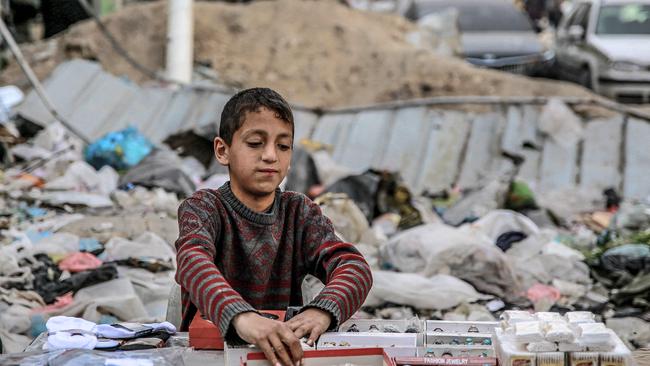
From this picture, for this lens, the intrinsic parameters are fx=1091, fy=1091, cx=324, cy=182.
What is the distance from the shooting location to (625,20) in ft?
47.3

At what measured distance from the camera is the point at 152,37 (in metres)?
12.3

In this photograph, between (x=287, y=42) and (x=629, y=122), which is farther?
(x=287, y=42)

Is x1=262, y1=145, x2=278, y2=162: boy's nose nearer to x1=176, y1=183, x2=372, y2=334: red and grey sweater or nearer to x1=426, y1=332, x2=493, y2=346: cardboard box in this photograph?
x1=176, y1=183, x2=372, y2=334: red and grey sweater

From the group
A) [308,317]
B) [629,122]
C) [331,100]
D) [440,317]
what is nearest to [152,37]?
[331,100]

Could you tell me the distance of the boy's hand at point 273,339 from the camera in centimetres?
252

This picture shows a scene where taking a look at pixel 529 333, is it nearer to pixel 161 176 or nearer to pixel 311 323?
pixel 311 323

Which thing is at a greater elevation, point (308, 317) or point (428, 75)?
point (308, 317)

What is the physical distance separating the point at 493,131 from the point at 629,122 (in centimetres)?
122

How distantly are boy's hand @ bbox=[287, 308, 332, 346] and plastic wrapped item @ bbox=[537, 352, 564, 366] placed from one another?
22.4 inches

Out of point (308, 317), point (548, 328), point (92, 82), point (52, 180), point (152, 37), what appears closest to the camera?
point (548, 328)

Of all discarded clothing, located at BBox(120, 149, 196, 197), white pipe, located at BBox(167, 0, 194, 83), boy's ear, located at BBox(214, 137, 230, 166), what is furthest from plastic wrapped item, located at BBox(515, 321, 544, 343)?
white pipe, located at BBox(167, 0, 194, 83)

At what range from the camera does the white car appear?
45.4 ft

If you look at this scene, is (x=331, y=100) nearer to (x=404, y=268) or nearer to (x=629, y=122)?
(x=629, y=122)

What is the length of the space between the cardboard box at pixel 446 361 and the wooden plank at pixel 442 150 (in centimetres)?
672
